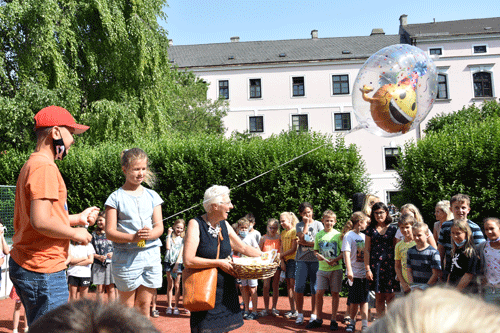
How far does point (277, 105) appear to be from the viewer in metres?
38.0

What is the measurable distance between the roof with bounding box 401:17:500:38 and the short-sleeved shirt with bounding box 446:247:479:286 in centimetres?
3312

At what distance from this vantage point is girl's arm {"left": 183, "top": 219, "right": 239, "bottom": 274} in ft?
14.0

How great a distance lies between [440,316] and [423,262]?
593 cm

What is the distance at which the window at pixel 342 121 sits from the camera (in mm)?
37188

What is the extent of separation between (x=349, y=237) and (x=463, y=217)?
74.2 inches

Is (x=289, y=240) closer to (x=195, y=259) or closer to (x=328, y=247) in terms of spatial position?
(x=328, y=247)

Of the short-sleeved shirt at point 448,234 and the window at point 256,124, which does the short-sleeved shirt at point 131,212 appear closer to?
the short-sleeved shirt at point 448,234

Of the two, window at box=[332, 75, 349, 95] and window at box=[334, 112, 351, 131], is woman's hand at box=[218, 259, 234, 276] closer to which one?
window at box=[334, 112, 351, 131]

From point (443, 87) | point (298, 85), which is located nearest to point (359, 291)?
point (443, 87)

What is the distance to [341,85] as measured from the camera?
1475 inches

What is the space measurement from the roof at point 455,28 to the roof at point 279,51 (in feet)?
8.96

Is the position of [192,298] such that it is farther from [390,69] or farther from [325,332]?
[325,332]

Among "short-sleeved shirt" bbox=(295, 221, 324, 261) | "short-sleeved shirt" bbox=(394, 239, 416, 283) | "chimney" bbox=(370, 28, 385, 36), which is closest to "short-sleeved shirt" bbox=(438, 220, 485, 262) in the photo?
"short-sleeved shirt" bbox=(394, 239, 416, 283)

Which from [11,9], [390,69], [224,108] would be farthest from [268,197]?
[224,108]
